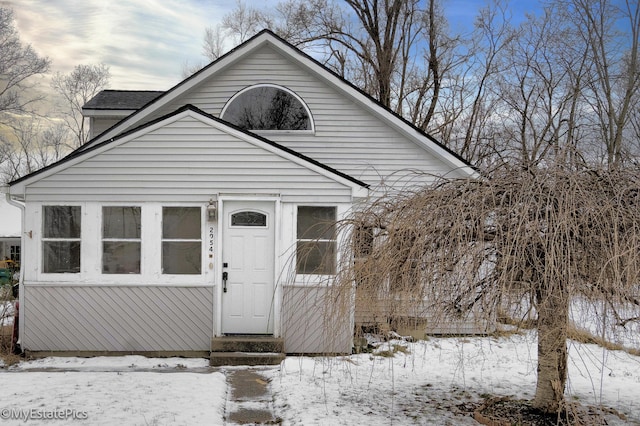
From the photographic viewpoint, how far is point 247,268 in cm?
927

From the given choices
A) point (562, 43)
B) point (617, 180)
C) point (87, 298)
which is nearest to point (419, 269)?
point (617, 180)

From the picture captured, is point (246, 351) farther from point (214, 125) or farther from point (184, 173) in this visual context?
point (214, 125)

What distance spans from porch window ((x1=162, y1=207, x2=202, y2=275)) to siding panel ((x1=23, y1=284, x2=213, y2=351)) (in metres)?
0.37

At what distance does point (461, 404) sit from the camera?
6.66 metres

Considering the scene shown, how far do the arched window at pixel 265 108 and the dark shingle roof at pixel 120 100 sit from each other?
271 cm

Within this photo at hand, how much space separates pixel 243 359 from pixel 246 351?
7.6 inches

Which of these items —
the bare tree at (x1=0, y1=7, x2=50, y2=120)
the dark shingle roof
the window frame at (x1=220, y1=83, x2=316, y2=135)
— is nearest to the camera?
the window frame at (x1=220, y1=83, x2=316, y2=135)

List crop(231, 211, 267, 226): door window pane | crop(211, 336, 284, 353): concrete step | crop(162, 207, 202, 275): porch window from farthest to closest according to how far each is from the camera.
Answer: crop(231, 211, 267, 226): door window pane, crop(162, 207, 202, 275): porch window, crop(211, 336, 284, 353): concrete step

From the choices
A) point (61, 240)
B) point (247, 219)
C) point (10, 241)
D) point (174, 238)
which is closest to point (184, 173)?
point (174, 238)

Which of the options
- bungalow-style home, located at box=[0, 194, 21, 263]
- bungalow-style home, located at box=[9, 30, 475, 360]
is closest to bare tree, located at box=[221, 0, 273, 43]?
bungalow-style home, located at box=[0, 194, 21, 263]

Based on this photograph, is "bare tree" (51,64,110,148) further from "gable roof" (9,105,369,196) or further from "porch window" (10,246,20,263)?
"gable roof" (9,105,369,196)

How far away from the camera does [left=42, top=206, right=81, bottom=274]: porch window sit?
29.9 ft

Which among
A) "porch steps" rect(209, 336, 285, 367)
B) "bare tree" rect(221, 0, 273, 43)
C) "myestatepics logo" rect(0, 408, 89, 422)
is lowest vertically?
"myestatepics logo" rect(0, 408, 89, 422)

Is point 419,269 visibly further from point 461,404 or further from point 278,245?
point 278,245
